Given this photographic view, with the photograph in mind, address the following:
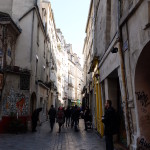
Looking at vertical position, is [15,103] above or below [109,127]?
above

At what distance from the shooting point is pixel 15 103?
46.8 feet

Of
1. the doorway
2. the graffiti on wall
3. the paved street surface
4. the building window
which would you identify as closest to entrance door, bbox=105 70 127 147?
the doorway

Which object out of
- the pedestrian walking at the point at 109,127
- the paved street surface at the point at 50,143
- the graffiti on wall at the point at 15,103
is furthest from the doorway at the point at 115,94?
the graffiti on wall at the point at 15,103

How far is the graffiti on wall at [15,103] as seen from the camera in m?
13.7

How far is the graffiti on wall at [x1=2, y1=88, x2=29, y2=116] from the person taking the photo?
45.0ft

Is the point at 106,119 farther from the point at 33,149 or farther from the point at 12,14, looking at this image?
the point at 12,14

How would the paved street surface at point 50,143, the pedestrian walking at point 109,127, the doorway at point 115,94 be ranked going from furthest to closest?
the doorway at point 115,94 < the paved street surface at point 50,143 < the pedestrian walking at point 109,127

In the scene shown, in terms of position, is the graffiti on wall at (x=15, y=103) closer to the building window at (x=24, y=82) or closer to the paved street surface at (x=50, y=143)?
the building window at (x=24, y=82)

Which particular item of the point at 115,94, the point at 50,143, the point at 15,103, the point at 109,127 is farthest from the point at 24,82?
the point at 109,127

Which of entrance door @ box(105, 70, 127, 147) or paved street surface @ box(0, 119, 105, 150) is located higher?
entrance door @ box(105, 70, 127, 147)

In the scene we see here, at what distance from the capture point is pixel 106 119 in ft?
21.7

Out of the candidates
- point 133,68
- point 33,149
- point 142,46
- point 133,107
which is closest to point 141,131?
point 133,107

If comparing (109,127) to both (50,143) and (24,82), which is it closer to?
(50,143)

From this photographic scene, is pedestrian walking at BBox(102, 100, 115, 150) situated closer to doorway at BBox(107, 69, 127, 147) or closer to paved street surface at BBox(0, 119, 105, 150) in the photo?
paved street surface at BBox(0, 119, 105, 150)
